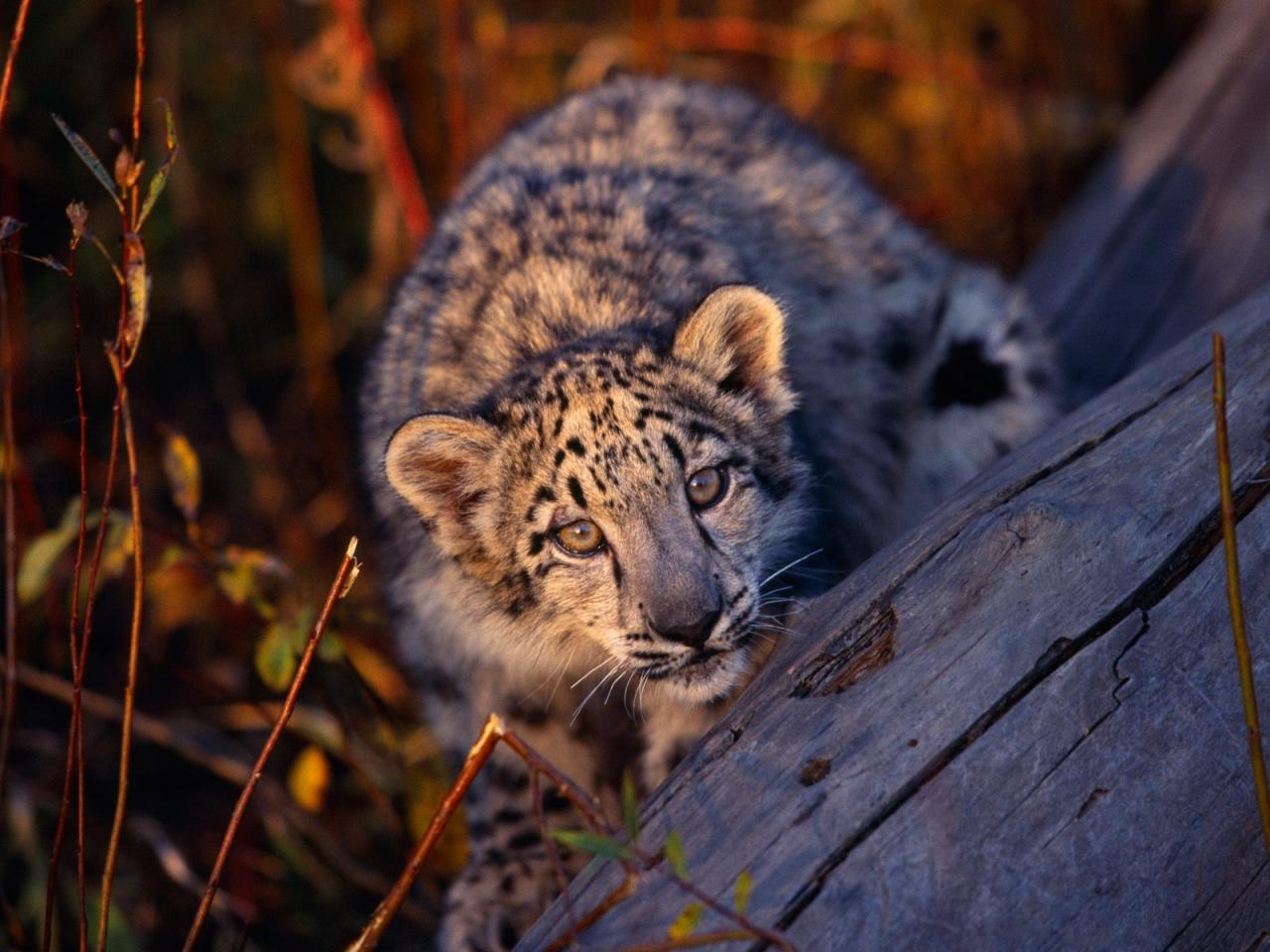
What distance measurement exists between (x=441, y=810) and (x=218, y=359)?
4.89 metres

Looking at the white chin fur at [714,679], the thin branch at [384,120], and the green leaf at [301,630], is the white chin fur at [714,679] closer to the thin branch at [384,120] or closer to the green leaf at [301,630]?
the green leaf at [301,630]

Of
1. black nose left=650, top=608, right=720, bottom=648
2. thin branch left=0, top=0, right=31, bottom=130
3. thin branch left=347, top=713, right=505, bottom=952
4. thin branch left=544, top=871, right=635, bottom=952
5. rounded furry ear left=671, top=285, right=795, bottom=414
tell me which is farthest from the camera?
rounded furry ear left=671, top=285, right=795, bottom=414

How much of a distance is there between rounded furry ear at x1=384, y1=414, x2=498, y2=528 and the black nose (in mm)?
745

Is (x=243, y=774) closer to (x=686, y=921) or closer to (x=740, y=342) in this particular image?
(x=740, y=342)

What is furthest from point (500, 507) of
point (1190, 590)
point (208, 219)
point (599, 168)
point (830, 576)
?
point (208, 219)

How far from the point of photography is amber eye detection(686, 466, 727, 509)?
3.69 metres

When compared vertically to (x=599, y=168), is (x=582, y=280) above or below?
below

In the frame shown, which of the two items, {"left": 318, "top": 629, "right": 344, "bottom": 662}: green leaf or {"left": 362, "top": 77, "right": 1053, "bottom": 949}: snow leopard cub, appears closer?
{"left": 362, "top": 77, "right": 1053, "bottom": 949}: snow leopard cub

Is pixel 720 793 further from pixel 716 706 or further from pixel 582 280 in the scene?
pixel 582 280

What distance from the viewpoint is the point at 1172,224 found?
18.6 ft

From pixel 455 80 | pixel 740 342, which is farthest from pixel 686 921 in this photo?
pixel 455 80

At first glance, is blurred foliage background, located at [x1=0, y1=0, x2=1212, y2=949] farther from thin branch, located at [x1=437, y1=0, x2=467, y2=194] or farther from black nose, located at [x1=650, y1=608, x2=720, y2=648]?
black nose, located at [x1=650, y1=608, x2=720, y2=648]

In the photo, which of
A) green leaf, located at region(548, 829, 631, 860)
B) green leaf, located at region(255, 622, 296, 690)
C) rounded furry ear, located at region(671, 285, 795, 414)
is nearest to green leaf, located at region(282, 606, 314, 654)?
green leaf, located at region(255, 622, 296, 690)

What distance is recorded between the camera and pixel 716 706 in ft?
12.6
